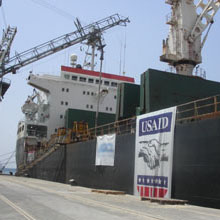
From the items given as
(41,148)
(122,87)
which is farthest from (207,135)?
(41,148)

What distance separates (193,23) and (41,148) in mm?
21268

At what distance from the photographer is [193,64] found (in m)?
30.1

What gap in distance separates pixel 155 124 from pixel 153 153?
4.79ft

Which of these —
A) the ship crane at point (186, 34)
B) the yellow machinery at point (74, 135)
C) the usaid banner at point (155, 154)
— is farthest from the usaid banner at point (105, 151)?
the ship crane at point (186, 34)

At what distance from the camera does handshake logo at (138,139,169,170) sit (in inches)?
599

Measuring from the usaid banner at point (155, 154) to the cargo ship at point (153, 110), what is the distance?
1.38ft

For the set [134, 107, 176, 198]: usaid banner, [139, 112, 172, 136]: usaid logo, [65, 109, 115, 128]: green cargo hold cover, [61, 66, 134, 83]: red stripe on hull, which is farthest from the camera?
[61, 66, 134, 83]: red stripe on hull

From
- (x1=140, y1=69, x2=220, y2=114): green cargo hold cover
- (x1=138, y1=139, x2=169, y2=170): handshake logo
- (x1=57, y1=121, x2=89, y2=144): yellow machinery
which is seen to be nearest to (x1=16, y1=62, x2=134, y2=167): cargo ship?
(x1=57, y1=121, x2=89, y2=144): yellow machinery

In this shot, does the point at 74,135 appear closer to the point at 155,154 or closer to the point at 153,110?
the point at 153,110

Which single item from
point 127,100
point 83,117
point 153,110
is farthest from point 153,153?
point 83,117

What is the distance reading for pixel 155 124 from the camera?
16.4m

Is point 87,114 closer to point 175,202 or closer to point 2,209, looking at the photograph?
point 175,202

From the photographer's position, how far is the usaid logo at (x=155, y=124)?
1554cm

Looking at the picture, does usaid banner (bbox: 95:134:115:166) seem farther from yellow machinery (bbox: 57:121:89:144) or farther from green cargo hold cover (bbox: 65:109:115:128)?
green cargo hold cover (bbox: 65:109:115:128)
